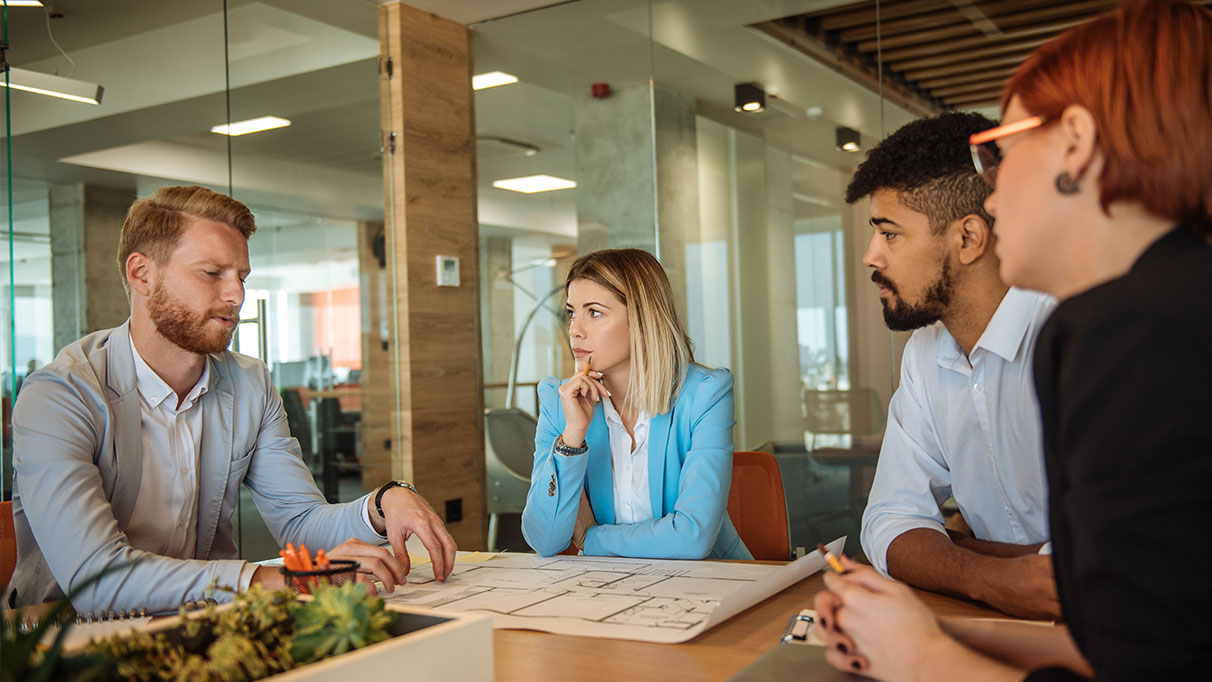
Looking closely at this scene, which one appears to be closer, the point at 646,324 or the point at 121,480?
the point at 121,480

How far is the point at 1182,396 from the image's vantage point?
0.63 m

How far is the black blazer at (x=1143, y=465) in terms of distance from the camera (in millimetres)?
620

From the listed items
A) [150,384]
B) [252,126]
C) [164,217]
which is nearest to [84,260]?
[252,126]

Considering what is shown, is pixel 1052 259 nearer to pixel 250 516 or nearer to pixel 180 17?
pixel 250 516

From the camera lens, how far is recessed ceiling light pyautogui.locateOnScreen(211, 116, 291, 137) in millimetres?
3719

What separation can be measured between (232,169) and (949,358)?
2.97 metres

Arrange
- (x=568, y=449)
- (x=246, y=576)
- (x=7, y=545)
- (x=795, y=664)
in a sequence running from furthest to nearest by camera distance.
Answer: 1. (x=568, y=449)
2. (x=7, y=545)
3. (x=246, y=576)
4. (x=795, y=664)

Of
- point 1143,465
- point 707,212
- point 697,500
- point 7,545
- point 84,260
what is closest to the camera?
point 1143,465

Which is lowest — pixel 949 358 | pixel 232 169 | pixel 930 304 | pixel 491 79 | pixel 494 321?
pixel 949 358

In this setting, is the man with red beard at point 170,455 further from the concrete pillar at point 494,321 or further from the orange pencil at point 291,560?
the concrete pillar at point 494,321

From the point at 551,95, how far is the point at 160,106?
167 centimetres

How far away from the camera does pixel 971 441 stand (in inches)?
69.3

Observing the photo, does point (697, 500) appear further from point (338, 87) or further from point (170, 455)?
point (338, 87)

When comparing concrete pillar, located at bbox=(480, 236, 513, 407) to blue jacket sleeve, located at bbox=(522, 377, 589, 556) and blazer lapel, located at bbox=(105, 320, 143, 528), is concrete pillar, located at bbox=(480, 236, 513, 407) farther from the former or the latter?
blazer lapel, located at bbox=(105, 320, 143, 528)
